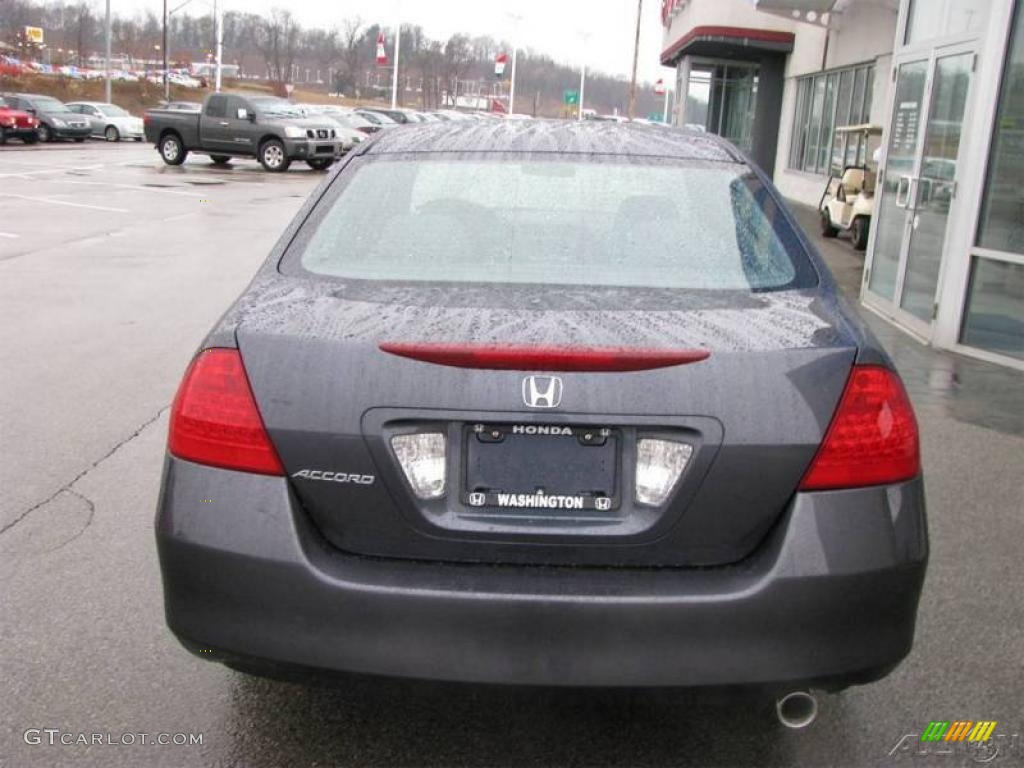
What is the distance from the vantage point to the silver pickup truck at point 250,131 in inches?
1171

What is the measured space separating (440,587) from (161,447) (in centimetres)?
364

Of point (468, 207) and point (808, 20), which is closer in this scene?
point (468, 207)

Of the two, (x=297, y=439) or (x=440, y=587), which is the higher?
(x=297, y=439)

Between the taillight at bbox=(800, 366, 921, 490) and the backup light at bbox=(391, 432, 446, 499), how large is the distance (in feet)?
2.61

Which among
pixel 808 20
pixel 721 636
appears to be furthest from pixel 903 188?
pixel 808 20

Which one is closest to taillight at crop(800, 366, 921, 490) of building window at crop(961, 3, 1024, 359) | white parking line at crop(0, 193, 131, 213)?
building window at crop(961, 3, 1024, 359)

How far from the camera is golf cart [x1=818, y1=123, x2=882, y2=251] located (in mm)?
16594

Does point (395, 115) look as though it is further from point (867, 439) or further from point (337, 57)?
point (337, 57)

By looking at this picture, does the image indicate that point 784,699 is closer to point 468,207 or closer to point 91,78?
point 468,207

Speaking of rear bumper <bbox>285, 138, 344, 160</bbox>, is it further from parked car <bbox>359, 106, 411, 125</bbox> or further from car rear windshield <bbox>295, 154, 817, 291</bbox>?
car rear windshield <bbox>295, 154, 817, 291</bbox>

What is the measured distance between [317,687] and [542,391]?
875 millimetres

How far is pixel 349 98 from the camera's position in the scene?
112 metres

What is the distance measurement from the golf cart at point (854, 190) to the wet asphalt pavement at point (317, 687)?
8.95 m

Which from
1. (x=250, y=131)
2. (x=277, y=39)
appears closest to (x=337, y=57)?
(x=277, y=39)
